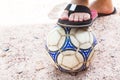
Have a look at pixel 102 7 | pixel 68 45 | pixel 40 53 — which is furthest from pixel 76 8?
pixel 102 7

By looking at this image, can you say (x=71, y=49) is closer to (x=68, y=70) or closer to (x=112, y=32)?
(x=68, y=70)

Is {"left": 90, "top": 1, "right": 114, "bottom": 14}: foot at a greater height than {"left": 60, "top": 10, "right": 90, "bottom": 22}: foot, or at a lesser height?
lesser

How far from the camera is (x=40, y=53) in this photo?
1145mm

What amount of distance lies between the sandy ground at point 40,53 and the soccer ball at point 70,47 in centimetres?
7

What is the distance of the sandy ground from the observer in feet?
3.26

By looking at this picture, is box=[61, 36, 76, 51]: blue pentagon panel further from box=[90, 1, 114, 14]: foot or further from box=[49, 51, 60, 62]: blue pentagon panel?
box=[90, 1, 114, 14]: foot

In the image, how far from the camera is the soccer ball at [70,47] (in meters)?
0.92

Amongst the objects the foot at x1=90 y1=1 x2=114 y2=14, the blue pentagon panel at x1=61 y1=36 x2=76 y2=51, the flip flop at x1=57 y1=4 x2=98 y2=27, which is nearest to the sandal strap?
the flip flop at x1=57 y1=4 x2=98 y2=27

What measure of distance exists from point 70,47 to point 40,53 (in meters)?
0.26

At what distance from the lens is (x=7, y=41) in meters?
1.24

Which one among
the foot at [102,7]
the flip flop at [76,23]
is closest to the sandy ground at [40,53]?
the foot at [102,7]

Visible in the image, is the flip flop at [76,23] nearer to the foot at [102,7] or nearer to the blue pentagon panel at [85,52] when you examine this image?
the blue pentagon panel at [85,52]

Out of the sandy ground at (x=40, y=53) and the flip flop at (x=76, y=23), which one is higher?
the flip flop at (x=76, y=23)

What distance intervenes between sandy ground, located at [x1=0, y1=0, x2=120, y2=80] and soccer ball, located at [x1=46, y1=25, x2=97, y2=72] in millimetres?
68
